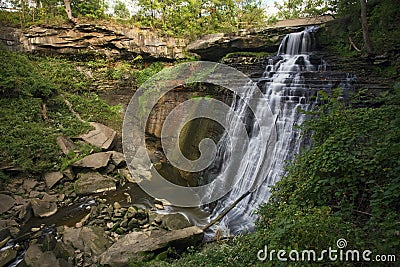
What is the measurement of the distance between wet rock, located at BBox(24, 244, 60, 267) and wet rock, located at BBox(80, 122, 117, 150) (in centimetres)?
481

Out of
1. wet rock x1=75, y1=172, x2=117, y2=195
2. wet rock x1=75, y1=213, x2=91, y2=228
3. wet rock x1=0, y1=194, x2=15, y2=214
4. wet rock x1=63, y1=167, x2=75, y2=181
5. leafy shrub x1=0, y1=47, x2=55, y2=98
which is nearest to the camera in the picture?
wet rock x1=75, y1=213, x2=91, y2=228

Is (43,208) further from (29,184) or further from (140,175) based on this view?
(140,175)

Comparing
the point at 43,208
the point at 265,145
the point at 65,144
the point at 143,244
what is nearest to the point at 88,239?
the point at 143,244

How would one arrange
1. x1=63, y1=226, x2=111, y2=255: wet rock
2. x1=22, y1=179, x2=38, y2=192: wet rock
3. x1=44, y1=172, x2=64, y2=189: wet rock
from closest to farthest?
x1=63, y1=226, x2=111, y2=255: wet rock, x1=22, y1=179, x2=38, y2=192: wet rock, x1=44, y1=172, x2=64, y2=189: wet rock

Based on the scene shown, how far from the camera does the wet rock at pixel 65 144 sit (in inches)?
333

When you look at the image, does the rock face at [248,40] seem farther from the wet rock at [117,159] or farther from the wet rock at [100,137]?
the wet rock at [117,159]

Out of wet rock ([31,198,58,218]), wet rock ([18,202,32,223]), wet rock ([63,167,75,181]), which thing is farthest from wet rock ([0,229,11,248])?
wet rock ([63,167,75,181])

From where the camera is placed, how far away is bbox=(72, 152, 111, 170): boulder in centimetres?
805

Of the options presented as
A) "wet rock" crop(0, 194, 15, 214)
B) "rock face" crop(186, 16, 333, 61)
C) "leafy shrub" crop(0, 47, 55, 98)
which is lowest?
"wet rock" crop(0, 194, 15, 214)

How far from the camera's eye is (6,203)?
21.0 ft

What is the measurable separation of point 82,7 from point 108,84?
4.97 meters

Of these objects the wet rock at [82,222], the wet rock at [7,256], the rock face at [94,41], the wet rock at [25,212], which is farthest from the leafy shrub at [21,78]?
the wet rock at [7,256]

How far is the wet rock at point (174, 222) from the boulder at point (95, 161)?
11.7 feet

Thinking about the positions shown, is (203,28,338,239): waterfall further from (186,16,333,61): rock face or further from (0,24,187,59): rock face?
(0,24,187,59): rock face
